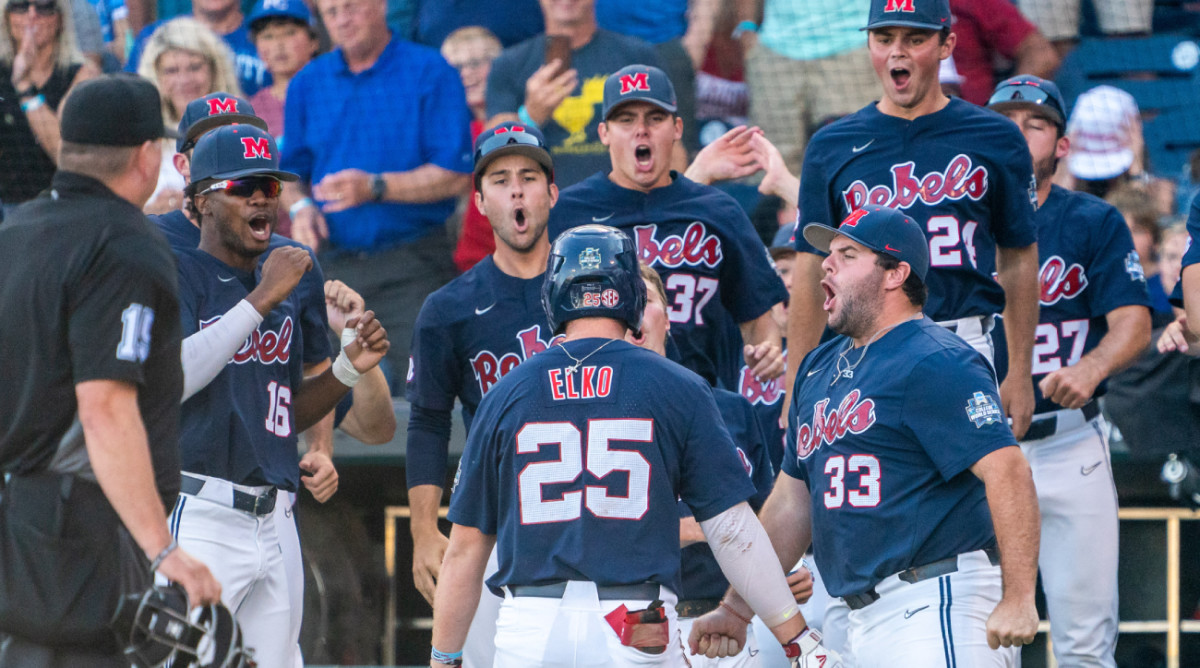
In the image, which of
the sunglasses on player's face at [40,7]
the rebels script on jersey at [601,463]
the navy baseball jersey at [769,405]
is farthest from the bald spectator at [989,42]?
the sunglasses on player's face at [40,7]

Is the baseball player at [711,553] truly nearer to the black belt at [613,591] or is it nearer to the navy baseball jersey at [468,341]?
the navy baseball jersey at [468,341]

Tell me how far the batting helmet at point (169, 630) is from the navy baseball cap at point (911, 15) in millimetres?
2714

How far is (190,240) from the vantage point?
14.8 ft

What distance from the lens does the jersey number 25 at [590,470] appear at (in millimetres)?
3277

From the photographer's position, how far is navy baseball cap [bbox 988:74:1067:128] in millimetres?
5242

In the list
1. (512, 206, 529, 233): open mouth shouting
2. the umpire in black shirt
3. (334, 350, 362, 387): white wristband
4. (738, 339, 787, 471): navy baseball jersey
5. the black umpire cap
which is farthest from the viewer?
(738, 339, 787, 471): navy baseball jersey

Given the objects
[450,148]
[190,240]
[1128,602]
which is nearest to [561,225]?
[190,240]

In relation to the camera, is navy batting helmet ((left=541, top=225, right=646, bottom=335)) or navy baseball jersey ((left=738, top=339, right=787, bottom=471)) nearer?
navy batting helmet ((left=541, top=225, right=646, bottom=335))

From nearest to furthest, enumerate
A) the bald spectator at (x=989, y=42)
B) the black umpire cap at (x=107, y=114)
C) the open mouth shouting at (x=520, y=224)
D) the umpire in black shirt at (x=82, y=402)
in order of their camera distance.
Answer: the umpire in black shirt at (x=82, y=402) → the black umpire cap at (x=107, y=114) → the open mouth shouting at (x=520, y=224) → the bald spectator at (x=989, y=42)

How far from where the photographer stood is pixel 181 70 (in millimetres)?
6695

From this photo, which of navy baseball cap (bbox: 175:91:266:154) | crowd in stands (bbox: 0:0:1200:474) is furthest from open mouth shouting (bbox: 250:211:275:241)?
crowd in stands (bbox: 0:0:1200:474)

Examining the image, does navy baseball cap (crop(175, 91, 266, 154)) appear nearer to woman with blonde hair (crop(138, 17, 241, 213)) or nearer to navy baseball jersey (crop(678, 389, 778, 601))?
woman with blonde hair (crop(138, 17, 241, 213))

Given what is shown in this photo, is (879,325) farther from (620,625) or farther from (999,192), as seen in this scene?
(620,625)

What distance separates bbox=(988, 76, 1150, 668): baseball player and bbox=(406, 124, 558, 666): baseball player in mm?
1674
